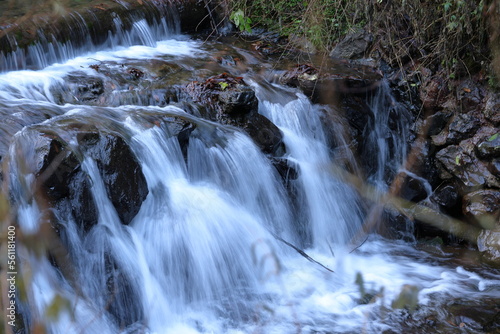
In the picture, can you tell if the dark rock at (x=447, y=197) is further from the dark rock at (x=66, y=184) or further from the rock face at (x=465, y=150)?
the dark rock at (x=66, y=184)

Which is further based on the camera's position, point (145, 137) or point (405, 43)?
point (405, 43)

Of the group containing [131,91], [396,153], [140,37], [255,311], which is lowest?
[255,311]

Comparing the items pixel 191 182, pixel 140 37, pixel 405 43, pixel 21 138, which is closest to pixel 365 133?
pixel 405 43

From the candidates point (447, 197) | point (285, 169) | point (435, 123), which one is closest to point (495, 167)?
point (447, 197)

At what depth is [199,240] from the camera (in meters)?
4.71

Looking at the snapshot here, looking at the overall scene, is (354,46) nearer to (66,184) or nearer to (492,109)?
(492,109)

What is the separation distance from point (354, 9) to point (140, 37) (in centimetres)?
324

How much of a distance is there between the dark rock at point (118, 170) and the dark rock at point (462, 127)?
4000mm

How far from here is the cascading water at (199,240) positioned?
3973 mm

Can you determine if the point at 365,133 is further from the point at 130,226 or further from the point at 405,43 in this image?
the point at 130,226

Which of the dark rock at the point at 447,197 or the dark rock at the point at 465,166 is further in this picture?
the dark rock at the point at 447,197

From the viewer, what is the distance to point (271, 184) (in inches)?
219

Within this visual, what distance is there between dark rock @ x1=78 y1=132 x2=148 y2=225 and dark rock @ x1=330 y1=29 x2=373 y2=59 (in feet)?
14.0

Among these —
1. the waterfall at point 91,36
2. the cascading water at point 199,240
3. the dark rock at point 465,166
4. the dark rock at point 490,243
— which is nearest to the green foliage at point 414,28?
the dark rock at point 465,166
